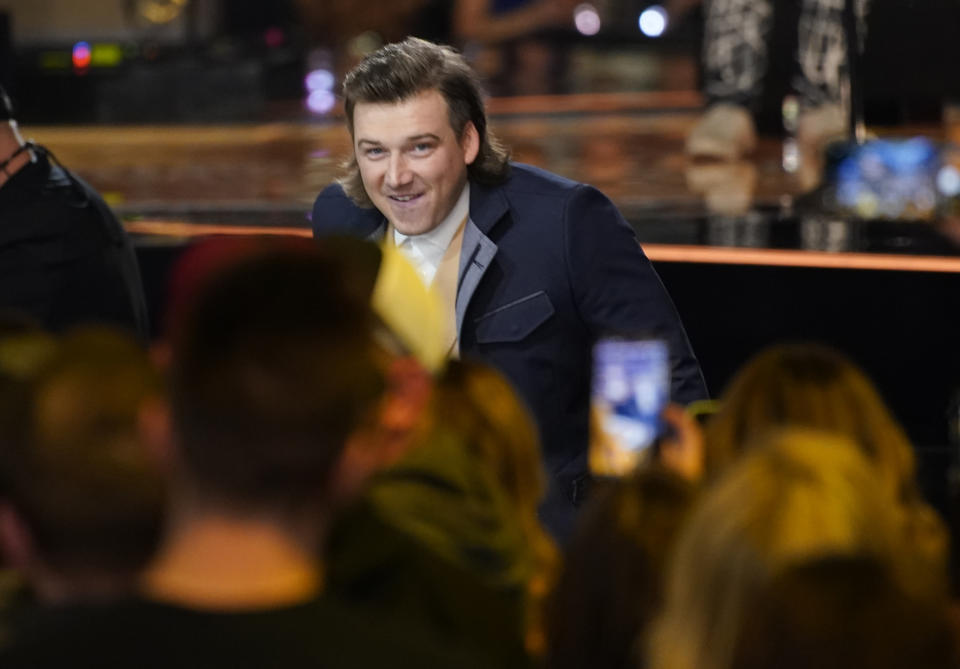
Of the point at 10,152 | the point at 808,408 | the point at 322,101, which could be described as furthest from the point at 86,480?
the point at 322,101

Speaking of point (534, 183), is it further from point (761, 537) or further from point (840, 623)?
point (840, 623)

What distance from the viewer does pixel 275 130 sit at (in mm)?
9516

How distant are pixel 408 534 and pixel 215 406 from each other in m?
0.39

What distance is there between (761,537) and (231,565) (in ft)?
1.19

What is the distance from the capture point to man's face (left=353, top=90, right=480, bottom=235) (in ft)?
8.89

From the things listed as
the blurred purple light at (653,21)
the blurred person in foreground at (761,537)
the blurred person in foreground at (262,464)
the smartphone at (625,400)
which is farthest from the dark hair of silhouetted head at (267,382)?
the blurred purple light at (653,21)

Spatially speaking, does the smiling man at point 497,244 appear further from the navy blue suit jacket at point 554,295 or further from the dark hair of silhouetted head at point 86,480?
the dark hair of silhouetted head at point 86,480

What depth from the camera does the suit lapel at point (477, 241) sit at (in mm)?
2719

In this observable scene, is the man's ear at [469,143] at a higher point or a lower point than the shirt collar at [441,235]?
higher

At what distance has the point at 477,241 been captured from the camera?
275 centimetres

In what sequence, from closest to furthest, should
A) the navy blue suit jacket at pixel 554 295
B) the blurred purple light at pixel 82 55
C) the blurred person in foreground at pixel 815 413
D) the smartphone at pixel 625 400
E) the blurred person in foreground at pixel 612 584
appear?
the blurred person in foreground at pixel 612 584
the blurred person in foreground at pixel 815 413
the smartphone at pixel 625 400
the navy blue suit jacket at pixel 554 295
the blurred purple light at pixel 82 55

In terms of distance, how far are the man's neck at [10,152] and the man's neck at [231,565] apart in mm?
1939

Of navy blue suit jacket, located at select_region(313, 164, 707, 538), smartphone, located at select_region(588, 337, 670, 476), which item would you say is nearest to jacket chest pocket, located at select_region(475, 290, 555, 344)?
navy blue suit jacket, located at select_region(313, 164, 707, 538)

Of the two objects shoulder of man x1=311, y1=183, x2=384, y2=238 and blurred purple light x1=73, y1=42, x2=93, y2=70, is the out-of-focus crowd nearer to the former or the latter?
shoulder of man x1=311, y1=183, x2=384, y2=238
